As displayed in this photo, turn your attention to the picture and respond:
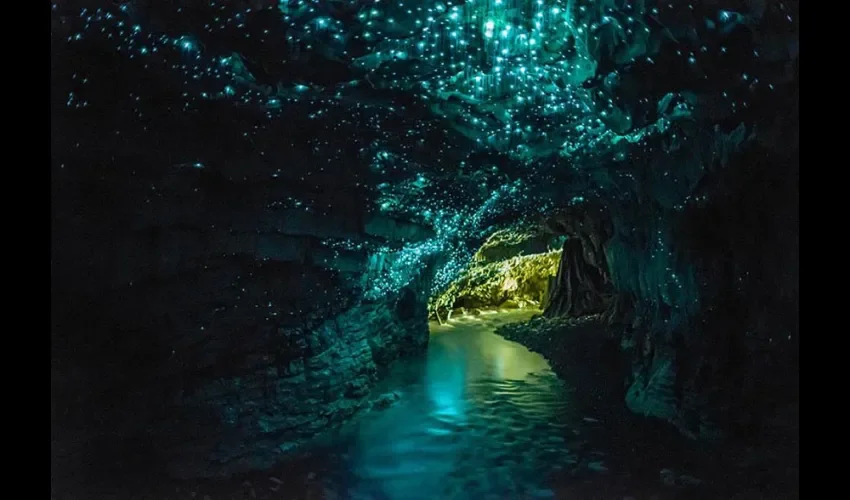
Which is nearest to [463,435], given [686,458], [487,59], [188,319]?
[686,458]

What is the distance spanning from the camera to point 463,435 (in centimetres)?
673

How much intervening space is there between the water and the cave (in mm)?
50

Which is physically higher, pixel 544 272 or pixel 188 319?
pixel 544 272

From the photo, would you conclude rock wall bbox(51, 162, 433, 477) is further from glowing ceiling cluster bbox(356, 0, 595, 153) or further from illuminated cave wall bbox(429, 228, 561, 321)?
illuminated cave wall bbox(429, 228, 561, 321)

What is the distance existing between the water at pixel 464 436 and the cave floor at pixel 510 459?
2 cm

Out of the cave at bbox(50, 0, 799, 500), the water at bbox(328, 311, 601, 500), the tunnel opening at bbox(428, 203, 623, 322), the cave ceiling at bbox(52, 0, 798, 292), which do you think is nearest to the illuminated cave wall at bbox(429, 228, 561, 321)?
the tunnel opening at bbox(428, 203, 623, 322)

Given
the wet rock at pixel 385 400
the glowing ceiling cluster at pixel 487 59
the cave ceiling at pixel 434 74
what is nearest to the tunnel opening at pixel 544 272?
the cave ceiling at pixel 434 74

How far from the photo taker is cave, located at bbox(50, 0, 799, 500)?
414cm

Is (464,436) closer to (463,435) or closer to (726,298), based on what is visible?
(463,435)

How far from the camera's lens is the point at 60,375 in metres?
4.95

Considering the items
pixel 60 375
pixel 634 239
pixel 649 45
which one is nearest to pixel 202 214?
pixel 60 375

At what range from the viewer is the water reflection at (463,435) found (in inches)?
210

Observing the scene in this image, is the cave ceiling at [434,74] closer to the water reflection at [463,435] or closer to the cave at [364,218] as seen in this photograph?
the cave at [364,218]

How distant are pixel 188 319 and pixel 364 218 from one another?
2.61 metres
